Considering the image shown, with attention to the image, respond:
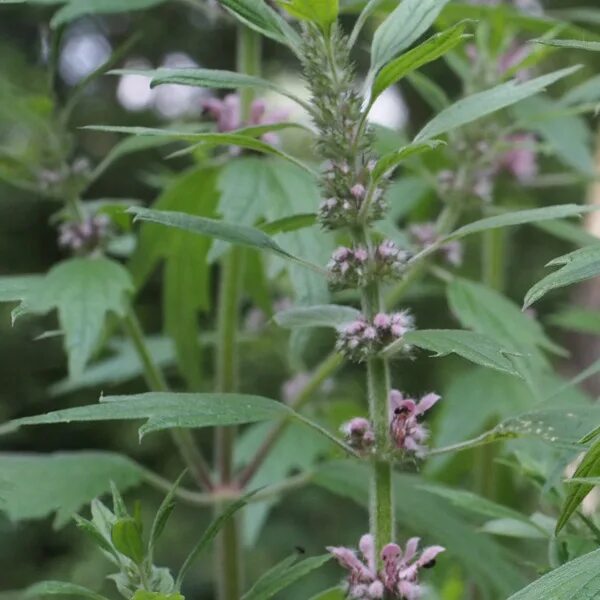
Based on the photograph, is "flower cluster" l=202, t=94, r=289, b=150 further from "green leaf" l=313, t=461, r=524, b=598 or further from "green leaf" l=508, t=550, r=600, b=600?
"green leaf" l=508, t=550, r=600, b=600

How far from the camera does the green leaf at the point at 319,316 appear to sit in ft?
1.83

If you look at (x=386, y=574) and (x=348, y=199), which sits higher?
(x=348, y=199)

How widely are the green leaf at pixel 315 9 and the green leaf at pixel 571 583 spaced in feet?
0.90

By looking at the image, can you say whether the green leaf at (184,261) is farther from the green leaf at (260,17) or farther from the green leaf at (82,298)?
the green leaf at (260,17)

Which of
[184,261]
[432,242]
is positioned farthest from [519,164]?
[184,261]

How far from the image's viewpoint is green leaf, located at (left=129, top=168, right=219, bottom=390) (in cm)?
95

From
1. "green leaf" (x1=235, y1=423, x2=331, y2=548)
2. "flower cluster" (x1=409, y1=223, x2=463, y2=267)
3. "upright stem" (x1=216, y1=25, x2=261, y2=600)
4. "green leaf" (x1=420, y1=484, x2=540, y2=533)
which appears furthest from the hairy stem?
"green leaf" (x1=420, y1=484, x2=540, y2=533)

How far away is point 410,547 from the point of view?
52cm

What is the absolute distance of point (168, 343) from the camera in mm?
1186

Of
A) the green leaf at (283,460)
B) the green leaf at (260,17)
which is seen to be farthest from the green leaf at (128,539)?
the green leaf at (283,460)

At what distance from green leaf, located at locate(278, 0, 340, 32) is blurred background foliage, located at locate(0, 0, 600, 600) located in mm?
322

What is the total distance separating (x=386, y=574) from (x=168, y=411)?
0.14m

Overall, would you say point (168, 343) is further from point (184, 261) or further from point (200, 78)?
point (200, 78)

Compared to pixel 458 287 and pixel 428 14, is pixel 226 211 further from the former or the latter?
pixel 428 14
